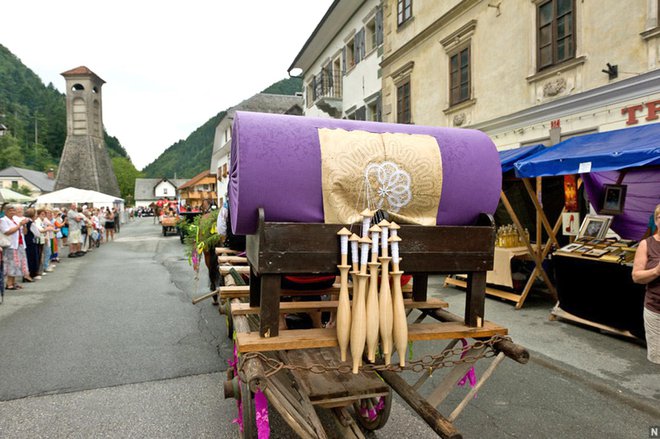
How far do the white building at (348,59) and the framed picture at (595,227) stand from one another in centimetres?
1015

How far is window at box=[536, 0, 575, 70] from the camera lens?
26.6 feet

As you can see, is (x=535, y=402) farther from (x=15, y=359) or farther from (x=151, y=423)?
(x=15, y=359)

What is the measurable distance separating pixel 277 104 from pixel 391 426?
35979 millimetres

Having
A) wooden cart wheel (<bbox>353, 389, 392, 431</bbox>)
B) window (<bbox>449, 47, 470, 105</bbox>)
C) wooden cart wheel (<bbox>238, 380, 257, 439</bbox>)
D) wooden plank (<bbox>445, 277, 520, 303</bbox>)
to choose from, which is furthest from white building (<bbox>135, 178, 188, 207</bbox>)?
wooden cart wheel (<bbox>238, 380, 257, 439</bbox>)

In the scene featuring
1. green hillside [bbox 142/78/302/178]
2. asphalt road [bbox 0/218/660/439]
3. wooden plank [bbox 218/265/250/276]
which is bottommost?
asphalt road [bbox 0/218/660/439]

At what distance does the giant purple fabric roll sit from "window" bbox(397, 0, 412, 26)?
12653 millimetres

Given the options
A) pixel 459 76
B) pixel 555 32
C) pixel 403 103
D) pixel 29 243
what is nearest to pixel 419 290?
pixel 555 32

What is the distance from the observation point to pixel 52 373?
14.3ft

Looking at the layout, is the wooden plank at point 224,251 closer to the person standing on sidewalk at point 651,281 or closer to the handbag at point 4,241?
the person standing on sidewalk at point 651,281

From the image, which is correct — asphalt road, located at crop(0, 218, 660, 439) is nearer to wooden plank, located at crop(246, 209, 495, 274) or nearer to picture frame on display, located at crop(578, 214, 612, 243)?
picture frame on display, located at crop(578, 214, 612, 243)

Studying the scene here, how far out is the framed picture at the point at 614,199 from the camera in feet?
20.0

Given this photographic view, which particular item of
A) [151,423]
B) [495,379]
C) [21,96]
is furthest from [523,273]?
[21,96]

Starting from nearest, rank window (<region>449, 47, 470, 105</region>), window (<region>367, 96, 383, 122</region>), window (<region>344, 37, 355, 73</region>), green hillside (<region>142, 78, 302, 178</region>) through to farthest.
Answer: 1. window (<region>449, 47, 470, 105</region>)
2. window (<region>367, 96, 383, 122</region>)
3. window (<region>344, 37, 355, 73</region>)
4. green hillside (<region>142, 78, 302, 178</region>)

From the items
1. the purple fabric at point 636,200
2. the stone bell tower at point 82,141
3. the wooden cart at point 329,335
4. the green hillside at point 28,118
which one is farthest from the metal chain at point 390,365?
the green hillside at point 28,118
